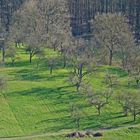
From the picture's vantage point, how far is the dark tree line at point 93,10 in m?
179

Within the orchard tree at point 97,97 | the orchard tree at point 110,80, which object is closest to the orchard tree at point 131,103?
the orchard tree at point 97,97

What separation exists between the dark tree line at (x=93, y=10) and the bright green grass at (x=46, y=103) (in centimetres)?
5129

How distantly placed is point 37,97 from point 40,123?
1417cm

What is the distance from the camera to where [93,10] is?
616 feet

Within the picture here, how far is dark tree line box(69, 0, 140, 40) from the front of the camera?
586ft

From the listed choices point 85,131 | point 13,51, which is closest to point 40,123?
point 85,131

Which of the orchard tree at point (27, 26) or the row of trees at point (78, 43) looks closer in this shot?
the row of trees at point (78, 43)

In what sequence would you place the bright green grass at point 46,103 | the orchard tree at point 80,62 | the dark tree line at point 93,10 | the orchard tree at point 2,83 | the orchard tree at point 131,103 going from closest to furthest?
the bright green grass at point 46,103, the orchard tree at point 131,103, the orchard tree at point 2,83, the orchard tree at point 80,62, the dark tree line at point 93,10

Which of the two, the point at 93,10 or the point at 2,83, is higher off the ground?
the point at 93,10

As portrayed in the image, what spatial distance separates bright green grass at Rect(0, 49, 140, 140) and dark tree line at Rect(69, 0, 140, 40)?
5129 cm

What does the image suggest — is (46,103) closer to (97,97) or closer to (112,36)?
(97,97)

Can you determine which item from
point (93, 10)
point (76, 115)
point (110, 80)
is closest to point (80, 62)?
point (110, 80)

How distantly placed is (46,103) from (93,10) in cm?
8726

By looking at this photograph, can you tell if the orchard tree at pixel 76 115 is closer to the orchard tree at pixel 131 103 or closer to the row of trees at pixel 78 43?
the row of trees at pixel 78 43
